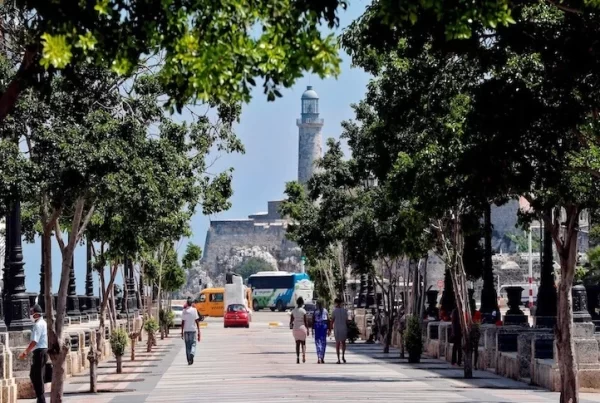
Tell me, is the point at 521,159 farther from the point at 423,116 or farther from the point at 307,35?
the point at 307,35

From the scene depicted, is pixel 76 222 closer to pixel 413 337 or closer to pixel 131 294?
pixel 413 337

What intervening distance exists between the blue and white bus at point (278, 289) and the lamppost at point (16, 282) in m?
100

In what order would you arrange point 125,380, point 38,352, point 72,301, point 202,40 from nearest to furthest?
point 202,40
point 38,352
point 125,380
point 72,301

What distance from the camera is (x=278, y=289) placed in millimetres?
131000

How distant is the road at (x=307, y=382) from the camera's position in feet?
84.9

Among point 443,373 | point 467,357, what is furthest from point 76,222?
point 443,373

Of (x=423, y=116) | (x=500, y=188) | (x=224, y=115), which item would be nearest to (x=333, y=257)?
(x=224, y=115)

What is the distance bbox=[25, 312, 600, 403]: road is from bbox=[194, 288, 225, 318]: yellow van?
238 feet

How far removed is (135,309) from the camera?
213 ft

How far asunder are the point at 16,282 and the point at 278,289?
339 feet

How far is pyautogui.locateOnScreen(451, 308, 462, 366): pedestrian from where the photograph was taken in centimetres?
3634

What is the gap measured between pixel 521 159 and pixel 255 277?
115168mm

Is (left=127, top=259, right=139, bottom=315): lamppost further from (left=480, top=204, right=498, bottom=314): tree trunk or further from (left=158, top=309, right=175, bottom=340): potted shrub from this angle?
(left=480, top=204, right=498, bottom=314): tree trunk

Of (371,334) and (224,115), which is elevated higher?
(224,115)
